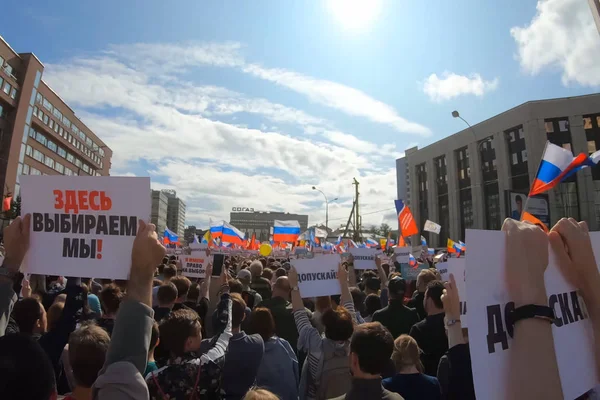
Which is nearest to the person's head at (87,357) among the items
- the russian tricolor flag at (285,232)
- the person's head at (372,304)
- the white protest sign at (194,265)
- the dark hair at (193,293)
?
the dark hair at (193,293)

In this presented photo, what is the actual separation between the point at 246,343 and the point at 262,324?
407 mm

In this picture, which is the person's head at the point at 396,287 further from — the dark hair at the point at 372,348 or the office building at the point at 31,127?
the office building at the point at 31,127

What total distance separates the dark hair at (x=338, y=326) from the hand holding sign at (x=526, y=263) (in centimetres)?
231

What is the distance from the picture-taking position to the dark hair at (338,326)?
3.71 metres

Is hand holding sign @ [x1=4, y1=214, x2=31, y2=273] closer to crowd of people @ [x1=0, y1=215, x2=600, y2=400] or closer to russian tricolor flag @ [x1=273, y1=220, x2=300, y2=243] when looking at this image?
crowd of people @ [x1=0, y1=215, x2=600, y2=400]

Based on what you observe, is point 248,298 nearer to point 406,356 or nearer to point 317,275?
point 317,275

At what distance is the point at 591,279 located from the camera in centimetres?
184

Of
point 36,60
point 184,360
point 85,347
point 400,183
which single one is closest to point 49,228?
point 85,347

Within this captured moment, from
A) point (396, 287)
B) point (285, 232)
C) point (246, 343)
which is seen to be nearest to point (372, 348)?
point (246, 343)

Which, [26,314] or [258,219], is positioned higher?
[258,219]

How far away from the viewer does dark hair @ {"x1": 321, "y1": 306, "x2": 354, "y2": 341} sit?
3709 mm

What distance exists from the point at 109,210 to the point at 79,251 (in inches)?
15.1

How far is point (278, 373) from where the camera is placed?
4.04m

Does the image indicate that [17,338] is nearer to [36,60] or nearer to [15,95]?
[15,95]
